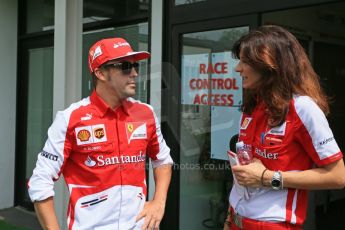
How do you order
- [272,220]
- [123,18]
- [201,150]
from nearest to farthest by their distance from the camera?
[272,220] → [201,150] → [123,18]

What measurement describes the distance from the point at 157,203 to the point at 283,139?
67cm

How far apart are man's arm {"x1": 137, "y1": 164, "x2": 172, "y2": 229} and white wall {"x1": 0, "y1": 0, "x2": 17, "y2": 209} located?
506 centimetres

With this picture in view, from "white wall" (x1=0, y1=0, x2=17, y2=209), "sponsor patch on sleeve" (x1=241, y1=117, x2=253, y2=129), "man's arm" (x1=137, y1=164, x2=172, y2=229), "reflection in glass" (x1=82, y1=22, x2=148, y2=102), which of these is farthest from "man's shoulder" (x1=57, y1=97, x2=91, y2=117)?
"white wall" (x1=0, y1=0, x2=17, y2=209)

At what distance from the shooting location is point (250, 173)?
180cm

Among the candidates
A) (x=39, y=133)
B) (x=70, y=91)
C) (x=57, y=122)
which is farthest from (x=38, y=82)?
(x=57, y=122)

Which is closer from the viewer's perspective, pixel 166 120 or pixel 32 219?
pixel 166 120

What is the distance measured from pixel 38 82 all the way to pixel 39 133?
78cm

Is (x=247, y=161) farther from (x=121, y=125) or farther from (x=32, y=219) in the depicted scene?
(x=32, y=219)

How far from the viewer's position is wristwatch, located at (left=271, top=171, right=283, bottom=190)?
1744mm

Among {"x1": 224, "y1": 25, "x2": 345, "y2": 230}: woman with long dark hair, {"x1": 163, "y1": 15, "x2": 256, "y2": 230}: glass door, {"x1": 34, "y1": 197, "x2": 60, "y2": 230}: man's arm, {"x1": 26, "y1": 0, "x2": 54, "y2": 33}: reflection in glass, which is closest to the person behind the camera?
{"x1": 224, "y1": 25, "x2": 345, "y2": 230}: woman with long dark hair

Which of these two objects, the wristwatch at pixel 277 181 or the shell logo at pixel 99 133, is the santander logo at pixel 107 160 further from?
the wristwatch at pixel 277 181

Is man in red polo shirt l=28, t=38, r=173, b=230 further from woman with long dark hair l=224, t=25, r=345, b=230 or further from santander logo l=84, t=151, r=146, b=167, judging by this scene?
woman with long dark hair l=224, t=25, r=345, b=230

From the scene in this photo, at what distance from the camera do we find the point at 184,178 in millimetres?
4184


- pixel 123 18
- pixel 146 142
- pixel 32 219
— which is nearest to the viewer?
pixel 146 142
